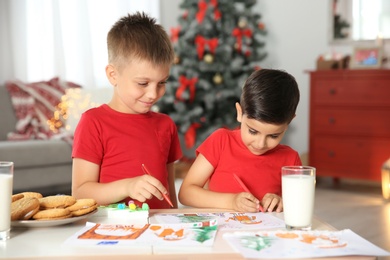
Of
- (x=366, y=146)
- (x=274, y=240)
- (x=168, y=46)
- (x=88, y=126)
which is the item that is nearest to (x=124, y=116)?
(x=88, y=126)

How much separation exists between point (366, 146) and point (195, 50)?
1651 millimetres

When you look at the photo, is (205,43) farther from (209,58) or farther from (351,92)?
(351,92)

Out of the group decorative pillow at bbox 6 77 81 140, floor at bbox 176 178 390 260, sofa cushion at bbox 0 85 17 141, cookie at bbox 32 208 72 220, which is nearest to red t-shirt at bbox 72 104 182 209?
cookie at bbox 32 208 72 220

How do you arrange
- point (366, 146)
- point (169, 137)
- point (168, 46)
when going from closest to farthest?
point (168, 46)
point (169, 137)
point (366, 146)

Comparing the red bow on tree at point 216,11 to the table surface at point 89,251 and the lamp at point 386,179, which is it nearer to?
the lamp at point 386,179

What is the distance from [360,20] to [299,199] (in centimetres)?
401

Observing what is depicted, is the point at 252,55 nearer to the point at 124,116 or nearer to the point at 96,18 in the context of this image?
the point at 96,18

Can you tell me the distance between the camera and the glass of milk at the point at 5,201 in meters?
1.06

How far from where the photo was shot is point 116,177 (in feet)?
5.30

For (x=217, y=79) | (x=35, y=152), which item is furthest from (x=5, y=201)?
(x=217, y=79)

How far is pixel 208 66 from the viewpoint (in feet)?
15.6

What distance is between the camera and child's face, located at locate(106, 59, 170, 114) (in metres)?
1.52

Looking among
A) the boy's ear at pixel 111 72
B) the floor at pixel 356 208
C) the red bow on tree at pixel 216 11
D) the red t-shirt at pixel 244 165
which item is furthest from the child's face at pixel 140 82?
the red bow on tree at pixel 216 11

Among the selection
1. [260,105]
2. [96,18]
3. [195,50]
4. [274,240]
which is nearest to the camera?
[274,240]
